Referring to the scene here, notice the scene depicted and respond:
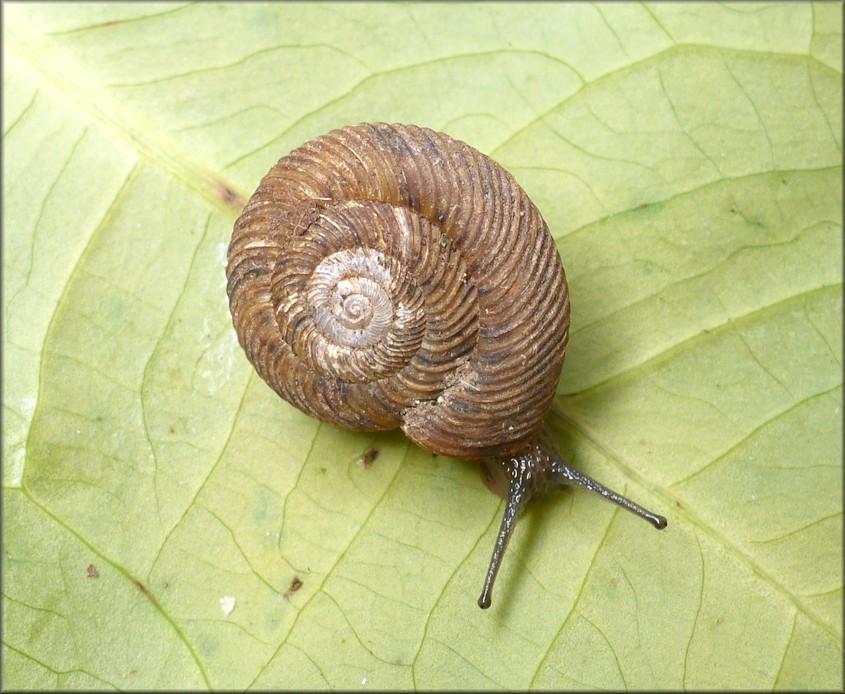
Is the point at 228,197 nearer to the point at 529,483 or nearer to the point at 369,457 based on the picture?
the point at 369,457

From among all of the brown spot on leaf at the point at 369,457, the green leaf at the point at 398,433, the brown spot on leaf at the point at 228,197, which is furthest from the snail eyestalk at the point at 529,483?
the brown spot on leaf at the point at 228,197

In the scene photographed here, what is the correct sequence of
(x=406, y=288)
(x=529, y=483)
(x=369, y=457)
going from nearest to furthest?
(x=406, y=288) → (x=529, y=483) → (x=369, y=457)

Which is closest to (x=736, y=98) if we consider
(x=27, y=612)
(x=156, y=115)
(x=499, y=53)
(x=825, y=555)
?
(x=499, y=53)

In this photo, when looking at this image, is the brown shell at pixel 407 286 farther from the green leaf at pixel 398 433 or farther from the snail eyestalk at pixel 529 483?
the green leaf at pixel 398 433

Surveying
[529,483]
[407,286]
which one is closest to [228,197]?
[407,286]

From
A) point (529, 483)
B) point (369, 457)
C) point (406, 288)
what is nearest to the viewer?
point (406, 288)

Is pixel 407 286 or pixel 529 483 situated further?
pixel 529 483

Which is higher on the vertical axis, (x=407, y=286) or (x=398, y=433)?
(x=407, y=286)
